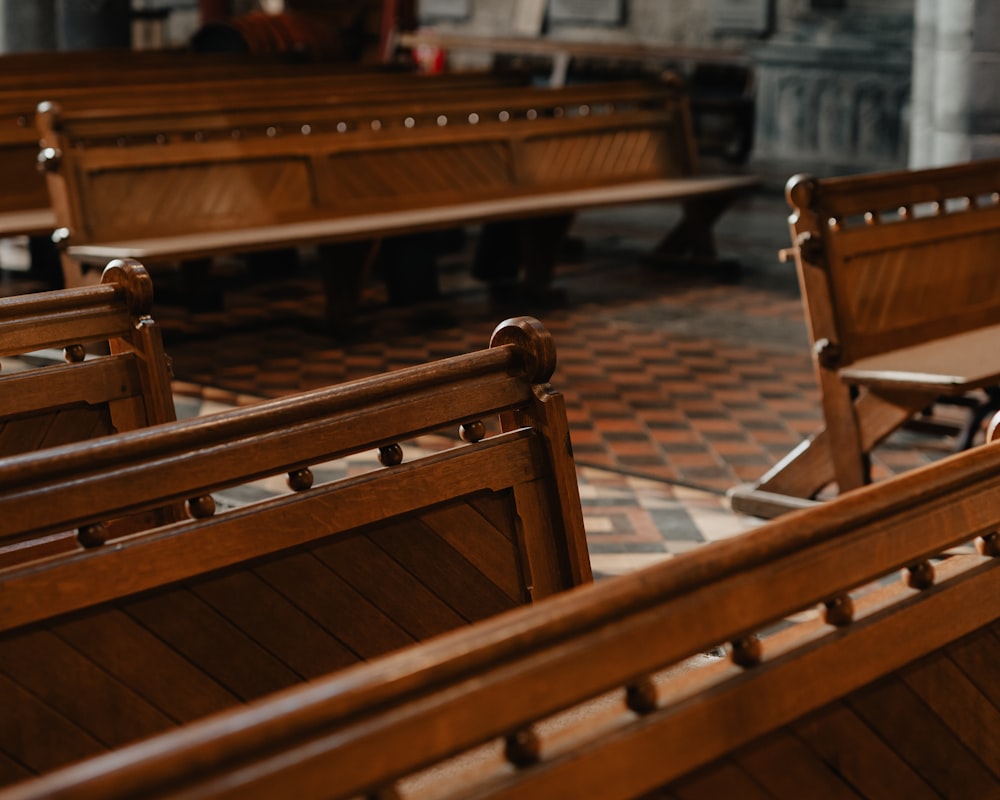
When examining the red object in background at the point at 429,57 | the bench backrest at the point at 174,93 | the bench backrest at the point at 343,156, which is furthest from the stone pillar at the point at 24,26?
the bench backrest at the point at 343,156

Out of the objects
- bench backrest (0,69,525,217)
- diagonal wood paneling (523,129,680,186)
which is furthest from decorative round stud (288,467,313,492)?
→ diagonal wood paneling (523,129,680,186)

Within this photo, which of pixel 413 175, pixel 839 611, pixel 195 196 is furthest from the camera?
pixel 413 175

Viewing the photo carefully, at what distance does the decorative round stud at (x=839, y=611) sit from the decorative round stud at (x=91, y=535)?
90cm

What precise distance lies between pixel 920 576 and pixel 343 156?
5561mm

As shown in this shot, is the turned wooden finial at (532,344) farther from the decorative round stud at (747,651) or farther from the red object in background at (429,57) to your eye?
the red object in background at (429,57)

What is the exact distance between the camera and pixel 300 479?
80.0 inches

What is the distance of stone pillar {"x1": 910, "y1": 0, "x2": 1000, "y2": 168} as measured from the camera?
241 inches

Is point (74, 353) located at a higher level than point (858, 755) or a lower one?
higher

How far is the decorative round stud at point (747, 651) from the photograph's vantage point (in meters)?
1.43

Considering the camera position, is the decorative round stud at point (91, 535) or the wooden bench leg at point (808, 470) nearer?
the decorative round stud at point (91, 535)

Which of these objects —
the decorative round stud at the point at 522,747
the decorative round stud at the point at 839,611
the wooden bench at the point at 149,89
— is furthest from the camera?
the wooden bench at the point at 149,89

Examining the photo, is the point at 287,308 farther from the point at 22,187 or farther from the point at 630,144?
the point at 630,144

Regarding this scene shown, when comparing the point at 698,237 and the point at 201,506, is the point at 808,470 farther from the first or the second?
the point at 698,237

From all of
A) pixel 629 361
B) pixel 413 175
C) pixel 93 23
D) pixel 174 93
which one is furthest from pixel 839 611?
pixel 93 23
